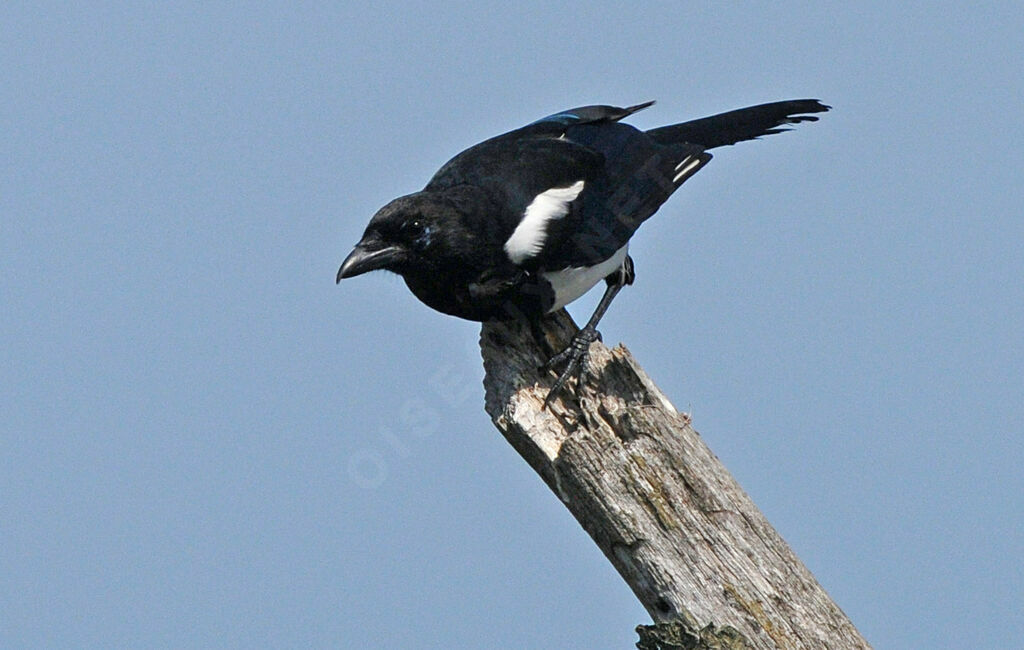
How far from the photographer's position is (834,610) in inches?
181

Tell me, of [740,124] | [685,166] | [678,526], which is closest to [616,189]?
[685,166]

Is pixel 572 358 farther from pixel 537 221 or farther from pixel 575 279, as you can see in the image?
pixel 537 221

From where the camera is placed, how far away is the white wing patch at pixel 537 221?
5.77 meters

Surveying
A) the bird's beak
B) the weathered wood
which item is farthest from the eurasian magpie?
the weathered wood

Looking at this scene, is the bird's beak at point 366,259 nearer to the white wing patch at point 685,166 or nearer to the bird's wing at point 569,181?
the bird's wing at point 569,181

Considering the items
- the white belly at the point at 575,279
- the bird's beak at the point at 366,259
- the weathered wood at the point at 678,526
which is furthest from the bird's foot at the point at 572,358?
the bird's beak at the point at 366,259

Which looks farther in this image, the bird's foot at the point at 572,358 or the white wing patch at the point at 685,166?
the white wing patch at the point at 685,166

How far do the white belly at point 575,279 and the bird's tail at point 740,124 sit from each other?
1.05m

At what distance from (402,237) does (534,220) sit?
0.68 m

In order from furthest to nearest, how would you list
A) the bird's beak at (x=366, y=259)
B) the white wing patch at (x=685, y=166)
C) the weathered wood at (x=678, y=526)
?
the white wing patch at (x=685, y=166)
the bird's beak at (x=366, y=259)
the weathered wood at (x=678, y=526)

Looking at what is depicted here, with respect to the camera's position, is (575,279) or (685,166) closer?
(575,279)


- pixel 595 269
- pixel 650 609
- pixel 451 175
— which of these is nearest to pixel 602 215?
pixel 595 269

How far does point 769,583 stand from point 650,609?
0.44m

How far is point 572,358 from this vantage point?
5.34m
